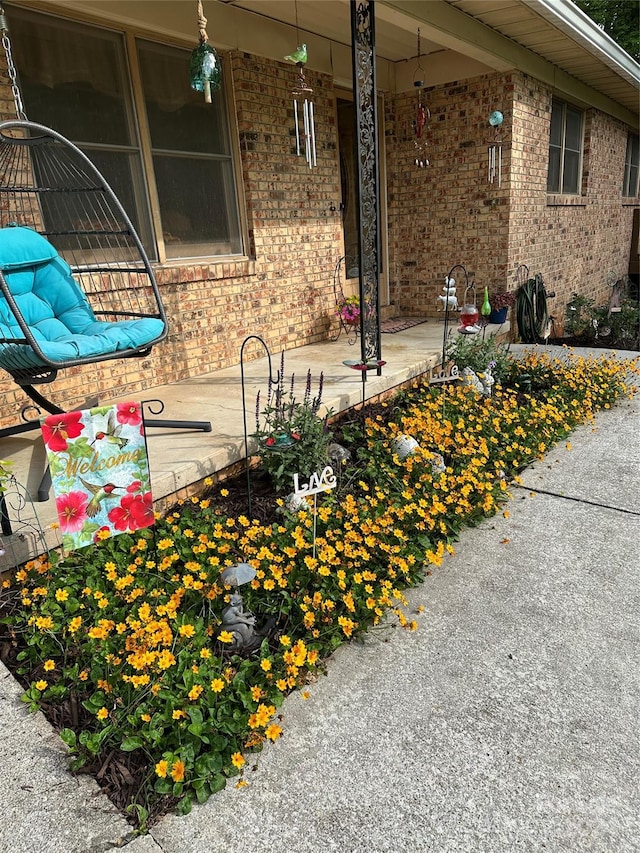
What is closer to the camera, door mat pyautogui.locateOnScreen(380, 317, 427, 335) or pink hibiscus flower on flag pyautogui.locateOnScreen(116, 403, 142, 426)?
pink hibiscus flower on flag pyautogui.locateOnScreen(116, 403, 142, 426)

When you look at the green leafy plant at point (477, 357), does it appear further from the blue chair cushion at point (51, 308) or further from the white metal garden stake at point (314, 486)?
the blue chair cushion at point (51, 308)

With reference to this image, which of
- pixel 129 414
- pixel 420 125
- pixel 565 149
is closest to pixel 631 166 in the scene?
pixel 565 149

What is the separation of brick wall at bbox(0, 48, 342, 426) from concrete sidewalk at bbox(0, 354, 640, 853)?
2.34 metres

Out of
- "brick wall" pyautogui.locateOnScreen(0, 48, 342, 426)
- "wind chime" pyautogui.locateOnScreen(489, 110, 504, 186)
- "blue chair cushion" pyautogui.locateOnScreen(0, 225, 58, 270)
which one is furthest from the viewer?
"wind chime" pyautogui.locateOnScreen(489, 110, 504, 186)

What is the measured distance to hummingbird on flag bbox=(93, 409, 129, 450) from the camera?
2094mm

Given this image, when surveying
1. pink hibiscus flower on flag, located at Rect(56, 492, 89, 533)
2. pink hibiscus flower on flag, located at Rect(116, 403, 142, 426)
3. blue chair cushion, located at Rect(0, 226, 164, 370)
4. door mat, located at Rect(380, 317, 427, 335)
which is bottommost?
pink hibiscus flower on flag, located at Rect(56, 492, 89, 533)

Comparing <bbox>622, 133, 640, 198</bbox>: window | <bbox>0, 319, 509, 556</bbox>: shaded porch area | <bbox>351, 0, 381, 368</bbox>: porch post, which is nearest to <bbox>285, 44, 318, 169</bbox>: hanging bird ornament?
<bbox>351, 0, 381, 368</bbox>: porch post

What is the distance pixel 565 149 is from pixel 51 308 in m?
6.79

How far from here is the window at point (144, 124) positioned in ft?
10.7

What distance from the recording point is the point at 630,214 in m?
10.4

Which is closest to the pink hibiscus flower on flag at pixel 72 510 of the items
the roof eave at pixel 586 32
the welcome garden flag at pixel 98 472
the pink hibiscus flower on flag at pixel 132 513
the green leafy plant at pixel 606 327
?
the welcome garden flag at pixel 98 472

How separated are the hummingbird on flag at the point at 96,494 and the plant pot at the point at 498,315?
4.72 meters

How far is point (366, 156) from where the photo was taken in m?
3.62

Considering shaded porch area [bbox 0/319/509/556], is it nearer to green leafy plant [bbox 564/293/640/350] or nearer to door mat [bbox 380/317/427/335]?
door mat [bbox 380/317/427/335]
